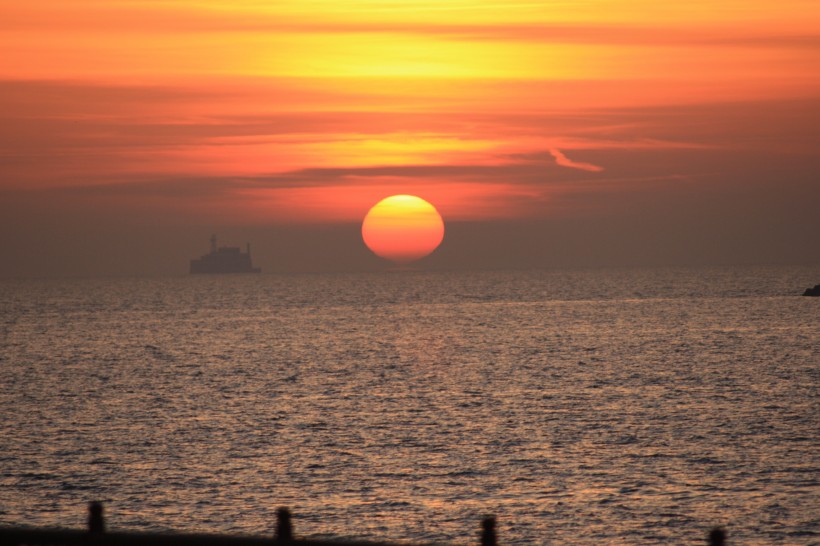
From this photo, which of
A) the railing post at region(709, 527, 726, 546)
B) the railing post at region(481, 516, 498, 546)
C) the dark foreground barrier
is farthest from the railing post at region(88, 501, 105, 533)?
the railing post at region(709, 527, 726, 546)

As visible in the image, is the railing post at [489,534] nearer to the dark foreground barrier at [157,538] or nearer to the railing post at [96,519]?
the dark foreground barrier at [157,538]

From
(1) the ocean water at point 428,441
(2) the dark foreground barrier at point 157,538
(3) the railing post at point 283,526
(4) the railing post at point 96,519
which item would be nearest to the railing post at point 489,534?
(2) the dark foreground barrier at point 157,538

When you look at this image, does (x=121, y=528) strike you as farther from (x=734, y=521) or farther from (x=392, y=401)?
(x=392, y=401)

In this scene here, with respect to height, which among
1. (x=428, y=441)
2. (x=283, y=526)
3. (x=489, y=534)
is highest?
(x=428, y=441)

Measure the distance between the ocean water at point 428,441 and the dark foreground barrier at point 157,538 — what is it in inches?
807

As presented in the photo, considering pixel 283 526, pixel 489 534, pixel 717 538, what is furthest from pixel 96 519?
pixel 717 538

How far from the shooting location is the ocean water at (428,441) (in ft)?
108

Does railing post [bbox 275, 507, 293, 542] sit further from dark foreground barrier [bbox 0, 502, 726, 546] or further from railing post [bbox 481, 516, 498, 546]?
railing post [bbox 481, 516, 498, 546]

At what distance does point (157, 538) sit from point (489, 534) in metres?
3.16

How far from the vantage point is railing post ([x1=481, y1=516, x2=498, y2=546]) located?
33.4 ft

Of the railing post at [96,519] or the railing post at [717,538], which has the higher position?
the railing post at [96,519]

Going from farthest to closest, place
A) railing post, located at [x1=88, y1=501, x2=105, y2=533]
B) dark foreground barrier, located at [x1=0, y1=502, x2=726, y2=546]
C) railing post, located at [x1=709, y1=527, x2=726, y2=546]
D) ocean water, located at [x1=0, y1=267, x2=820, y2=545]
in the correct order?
ocean water, located at [x1=0, y1=267, x2=820, y2=545] → railing post, located at [x1=88, y1=501, x2=105, y2=533] → dark foreground barrier, located at [x1=0, y1=502, x2=726, y2=546] → railing post, located at [x1=709, y1=527, x2=726, y2=546]

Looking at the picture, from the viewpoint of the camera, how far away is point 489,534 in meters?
10.3

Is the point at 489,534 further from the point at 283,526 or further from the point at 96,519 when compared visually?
the point at 96,519
